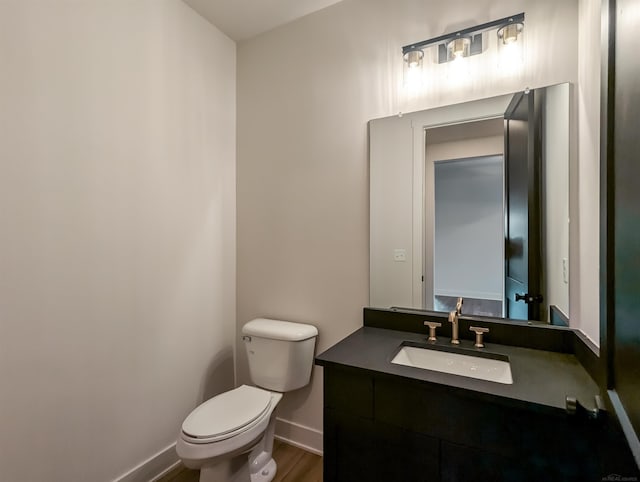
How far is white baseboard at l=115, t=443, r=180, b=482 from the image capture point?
1.63 metres

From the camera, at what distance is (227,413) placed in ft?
5.06

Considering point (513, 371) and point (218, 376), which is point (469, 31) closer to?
point (513, 371)

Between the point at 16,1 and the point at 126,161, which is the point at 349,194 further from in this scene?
the point at 16,1

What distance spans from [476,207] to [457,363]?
761 millimetres

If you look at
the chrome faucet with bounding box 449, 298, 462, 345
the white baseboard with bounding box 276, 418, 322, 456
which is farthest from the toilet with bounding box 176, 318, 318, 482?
the chrome faucet with bounding box 449, 298, 462, 345

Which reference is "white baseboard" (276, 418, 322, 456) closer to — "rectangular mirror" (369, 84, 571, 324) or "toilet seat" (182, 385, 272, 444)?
"toilet seat" (182, 385, 272, 444)

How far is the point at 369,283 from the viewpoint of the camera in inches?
71.2

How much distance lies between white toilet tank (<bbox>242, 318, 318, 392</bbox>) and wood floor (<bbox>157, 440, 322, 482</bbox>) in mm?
429

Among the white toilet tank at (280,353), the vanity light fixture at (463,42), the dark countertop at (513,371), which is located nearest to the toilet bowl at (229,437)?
the white toilet tank at (280,353)

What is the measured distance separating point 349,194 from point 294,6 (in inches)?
45.4

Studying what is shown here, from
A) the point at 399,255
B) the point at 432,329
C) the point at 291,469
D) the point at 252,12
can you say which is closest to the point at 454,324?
the point at 432,329

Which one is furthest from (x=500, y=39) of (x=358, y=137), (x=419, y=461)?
(x=419, y=461)

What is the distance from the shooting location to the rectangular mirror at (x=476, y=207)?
1411 millimetres

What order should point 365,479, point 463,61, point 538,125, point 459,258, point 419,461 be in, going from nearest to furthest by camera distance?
point 419,461 < point 365,479 < point 538,125 < point 463,61 < point 459,258
